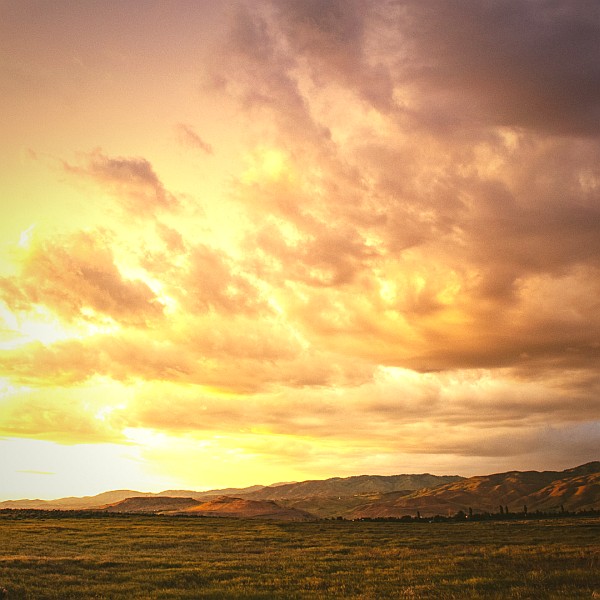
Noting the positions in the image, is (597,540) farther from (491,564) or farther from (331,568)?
(331,568)

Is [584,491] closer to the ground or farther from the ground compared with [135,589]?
closer to the ground

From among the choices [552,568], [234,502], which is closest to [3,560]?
[552,568]

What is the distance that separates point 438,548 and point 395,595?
21.8 m

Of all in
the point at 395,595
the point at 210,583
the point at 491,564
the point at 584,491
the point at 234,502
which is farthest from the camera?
the point at 584,491

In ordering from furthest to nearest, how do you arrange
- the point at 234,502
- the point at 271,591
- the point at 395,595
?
the point at 234,502 → the point at 271,591 → the point at 395,595

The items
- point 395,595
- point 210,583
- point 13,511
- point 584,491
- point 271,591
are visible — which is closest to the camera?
point 395,595

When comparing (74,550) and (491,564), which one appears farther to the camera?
(74,550)

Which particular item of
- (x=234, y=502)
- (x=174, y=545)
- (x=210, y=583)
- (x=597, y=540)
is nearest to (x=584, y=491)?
(x=234, y=502)

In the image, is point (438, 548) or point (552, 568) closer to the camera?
point (552, 568)

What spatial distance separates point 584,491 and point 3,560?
214097 mm

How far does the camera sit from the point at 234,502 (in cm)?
18150

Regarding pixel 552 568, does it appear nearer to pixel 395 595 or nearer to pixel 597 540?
pixel 395 595

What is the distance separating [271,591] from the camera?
23094mm

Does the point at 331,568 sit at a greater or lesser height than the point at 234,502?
greater
